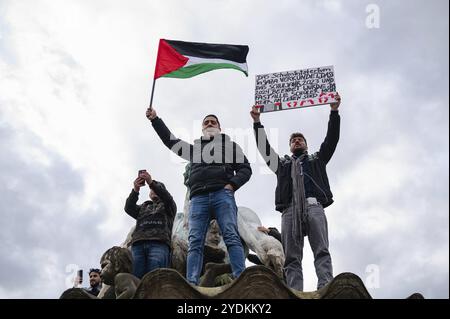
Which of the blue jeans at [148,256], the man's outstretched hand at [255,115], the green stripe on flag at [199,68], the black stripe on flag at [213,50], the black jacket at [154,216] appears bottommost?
the blue jeans at [148,256]

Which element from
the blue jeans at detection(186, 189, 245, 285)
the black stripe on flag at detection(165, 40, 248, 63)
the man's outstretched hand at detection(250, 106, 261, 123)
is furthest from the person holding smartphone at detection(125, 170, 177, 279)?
the black stripe on flag at detection(165, 40, 248, 63)

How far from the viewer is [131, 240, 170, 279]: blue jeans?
27.1 feet

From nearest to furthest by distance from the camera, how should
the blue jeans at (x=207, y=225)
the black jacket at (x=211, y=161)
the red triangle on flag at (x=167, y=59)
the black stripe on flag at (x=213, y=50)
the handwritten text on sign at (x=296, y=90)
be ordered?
1. the blue jeans at (x=207, y=225)
2. the black jacket at (x=211, y=161)
3. the handwritten text on sign at (x=296, y=90)
4. the red triangle on flag at (x=167, y=59)
5. the black stripe on flag at (x=213, y=50)

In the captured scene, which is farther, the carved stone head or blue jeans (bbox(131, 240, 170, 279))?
blue jeans (bbox(131, 240, 170, 279))

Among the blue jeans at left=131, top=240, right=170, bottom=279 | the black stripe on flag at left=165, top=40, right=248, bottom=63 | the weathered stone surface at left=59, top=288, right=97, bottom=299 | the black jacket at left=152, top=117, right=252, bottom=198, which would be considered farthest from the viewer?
the black stripe on flag at left=165, top=40, right=248, bottom=63

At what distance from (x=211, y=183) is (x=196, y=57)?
13.1ft

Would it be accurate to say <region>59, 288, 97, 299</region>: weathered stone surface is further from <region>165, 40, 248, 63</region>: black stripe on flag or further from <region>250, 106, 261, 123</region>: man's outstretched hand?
<region>165, 40, 248, 63</region>: black stripe on flag

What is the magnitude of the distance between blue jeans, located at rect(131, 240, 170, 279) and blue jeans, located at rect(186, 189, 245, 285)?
834 millimetres

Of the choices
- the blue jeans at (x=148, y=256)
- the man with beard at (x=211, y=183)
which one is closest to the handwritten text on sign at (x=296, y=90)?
the man with beard at (x=211, y=183)

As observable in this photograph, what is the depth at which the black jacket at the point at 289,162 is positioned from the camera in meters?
8.29

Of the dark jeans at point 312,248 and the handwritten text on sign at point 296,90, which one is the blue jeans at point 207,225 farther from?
the handwritten text on sign at point 296,90

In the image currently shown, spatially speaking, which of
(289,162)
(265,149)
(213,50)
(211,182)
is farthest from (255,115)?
(213,50)
